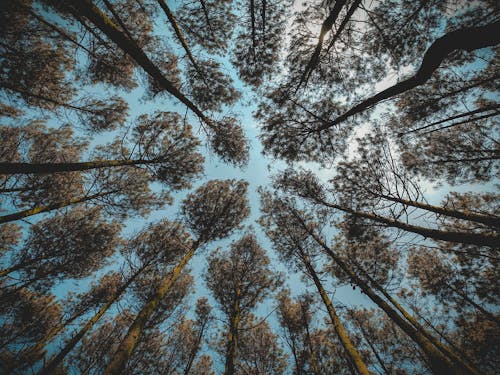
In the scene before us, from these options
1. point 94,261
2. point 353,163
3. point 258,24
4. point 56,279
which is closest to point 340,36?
point 258,24

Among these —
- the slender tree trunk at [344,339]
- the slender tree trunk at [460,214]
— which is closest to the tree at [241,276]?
the slender tree trunk at [344,339]

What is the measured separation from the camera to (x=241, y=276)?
8.59 metres

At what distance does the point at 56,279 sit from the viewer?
319 inches

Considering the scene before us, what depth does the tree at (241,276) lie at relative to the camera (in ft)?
27.0

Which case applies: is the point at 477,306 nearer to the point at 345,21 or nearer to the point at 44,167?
the point at 345,21

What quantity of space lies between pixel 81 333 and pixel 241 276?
5.58 metres

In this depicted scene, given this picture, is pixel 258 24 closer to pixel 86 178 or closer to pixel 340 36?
pixel 340 36

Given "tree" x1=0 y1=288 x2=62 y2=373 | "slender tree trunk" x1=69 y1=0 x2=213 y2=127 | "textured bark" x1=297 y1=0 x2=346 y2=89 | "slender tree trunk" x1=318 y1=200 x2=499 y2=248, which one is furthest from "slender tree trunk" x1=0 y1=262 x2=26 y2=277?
"slender tree trunk" x1=318 y1=200 x2=499 y2=248

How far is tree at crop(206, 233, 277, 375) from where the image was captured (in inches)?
324

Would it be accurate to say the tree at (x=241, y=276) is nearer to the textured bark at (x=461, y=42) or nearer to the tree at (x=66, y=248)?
the tree at (x=66, y=248)

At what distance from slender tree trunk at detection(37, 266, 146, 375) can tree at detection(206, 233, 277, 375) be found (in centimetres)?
326

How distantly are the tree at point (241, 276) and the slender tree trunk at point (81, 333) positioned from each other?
3261 mm

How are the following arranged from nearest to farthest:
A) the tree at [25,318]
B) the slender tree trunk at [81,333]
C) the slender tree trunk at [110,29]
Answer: the slender tree trunk at [110,29] → the slender tree trunk at [81,333] → the tree at [25,318]

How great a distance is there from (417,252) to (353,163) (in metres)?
6.84
